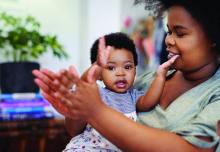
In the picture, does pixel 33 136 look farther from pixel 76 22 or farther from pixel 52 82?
pixel 52 82

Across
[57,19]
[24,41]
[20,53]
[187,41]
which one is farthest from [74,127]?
[57,19]

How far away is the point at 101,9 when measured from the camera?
3295 mm

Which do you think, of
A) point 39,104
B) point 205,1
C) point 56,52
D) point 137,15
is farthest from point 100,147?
point 137,15

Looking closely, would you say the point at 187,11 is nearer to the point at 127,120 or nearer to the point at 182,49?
the point at 182,49

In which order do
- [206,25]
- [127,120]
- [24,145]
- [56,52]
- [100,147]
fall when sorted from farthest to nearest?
[56,52]
[24,145]
[100,147]
[206,25]
[127,120]

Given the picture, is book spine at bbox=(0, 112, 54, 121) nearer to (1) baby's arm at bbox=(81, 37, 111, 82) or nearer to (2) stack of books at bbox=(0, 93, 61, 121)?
(2) stack of books at bbox=(0, 93, 61, 121)

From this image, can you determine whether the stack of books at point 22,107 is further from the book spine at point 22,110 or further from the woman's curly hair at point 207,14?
the woman's curly hair at point 207,14

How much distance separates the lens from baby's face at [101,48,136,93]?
1.16m

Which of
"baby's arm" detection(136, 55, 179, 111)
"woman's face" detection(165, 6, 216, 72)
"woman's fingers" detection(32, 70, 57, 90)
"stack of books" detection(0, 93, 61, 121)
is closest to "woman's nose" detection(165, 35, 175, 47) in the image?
"woman's face" detection(165, 6, 216, 72)

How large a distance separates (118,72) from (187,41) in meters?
0.31

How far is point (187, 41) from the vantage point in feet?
2.94

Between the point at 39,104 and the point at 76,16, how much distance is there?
3.70 ft

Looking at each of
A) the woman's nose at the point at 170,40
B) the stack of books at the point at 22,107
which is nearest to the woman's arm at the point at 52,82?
the woman's nose at the point at 170,40

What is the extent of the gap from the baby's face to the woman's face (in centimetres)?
25
